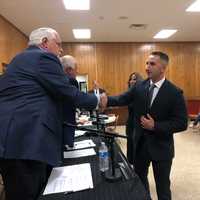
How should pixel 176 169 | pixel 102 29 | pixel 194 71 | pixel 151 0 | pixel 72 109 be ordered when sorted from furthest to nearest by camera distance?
1. pixel 194 71
2. pixel 102 29
3. pixel 151 0
4. pixel 176 169
5. pixel 72 109

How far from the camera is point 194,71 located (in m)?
8.20

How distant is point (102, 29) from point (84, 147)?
184 inches

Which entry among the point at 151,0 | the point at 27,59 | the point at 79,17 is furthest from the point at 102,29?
the point at 27,59

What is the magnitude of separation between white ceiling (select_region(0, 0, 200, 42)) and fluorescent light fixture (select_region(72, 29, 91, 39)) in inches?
5.8

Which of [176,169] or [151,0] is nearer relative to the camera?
[176,169]

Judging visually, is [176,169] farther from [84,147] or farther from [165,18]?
[165,18]

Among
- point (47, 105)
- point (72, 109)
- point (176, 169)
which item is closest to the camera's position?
point (47, 105)

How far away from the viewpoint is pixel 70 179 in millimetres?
1312

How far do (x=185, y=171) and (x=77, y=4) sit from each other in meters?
3.51

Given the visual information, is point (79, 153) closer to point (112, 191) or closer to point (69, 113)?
point (69, 113)

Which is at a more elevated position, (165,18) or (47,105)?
(165,18)

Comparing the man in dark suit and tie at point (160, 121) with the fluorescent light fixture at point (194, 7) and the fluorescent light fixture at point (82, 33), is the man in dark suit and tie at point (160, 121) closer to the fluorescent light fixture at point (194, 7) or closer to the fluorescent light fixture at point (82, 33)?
the fluorescent light fixture at point (194, 7)

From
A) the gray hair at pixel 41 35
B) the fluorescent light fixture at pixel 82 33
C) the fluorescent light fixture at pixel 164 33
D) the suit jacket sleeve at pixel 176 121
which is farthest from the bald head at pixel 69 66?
the fluorescent light fixture at pixel 164 33

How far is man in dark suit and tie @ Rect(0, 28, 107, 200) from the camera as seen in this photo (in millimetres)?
1245
